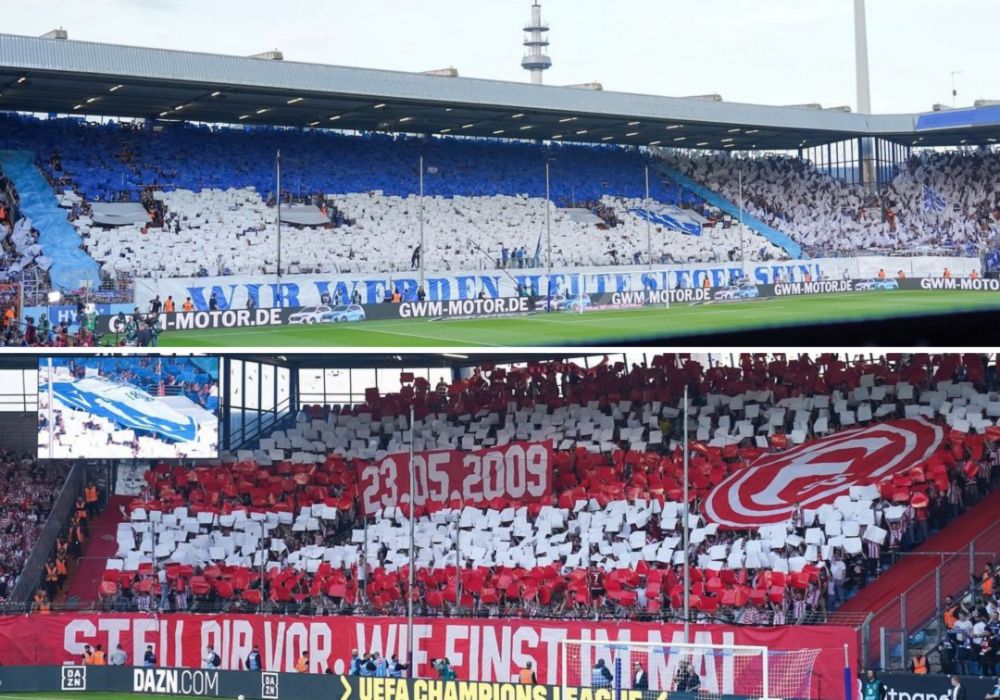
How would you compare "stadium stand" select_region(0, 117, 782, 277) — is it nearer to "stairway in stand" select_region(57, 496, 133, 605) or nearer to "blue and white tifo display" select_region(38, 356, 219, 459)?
"blue and white tifo display" select_region(38, 356, 219, 459)

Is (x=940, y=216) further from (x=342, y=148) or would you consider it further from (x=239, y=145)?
(x=239, y=145)

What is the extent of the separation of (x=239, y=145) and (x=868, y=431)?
20850 millimetres

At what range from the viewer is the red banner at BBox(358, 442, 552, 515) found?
40.8m

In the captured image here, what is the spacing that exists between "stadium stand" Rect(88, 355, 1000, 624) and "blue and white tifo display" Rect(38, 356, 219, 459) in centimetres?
204

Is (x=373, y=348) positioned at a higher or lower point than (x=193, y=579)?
higher

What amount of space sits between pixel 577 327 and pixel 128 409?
11804 millimetres

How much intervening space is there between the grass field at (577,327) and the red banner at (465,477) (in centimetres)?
328

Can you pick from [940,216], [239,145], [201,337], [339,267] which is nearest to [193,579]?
[201,337]

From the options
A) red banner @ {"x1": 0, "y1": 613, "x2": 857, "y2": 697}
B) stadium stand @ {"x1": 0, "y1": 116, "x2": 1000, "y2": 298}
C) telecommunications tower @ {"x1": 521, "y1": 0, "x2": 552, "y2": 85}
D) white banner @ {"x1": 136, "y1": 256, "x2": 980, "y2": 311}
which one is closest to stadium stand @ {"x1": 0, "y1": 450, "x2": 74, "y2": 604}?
red banner @ {"x1": 0, "y1": 613, "x2": 857, "y2": 697}

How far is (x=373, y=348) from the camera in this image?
122 feet

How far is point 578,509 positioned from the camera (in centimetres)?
3853

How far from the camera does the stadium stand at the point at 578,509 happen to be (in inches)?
1339

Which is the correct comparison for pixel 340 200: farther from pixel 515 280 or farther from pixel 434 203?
pixel 515 280

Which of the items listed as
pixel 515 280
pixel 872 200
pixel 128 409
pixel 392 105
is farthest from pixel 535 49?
pixel 128 409
